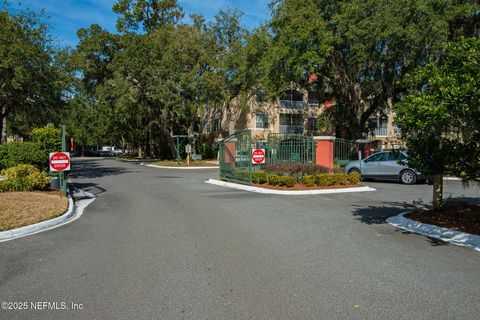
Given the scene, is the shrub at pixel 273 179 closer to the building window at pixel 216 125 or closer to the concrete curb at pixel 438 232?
the concrete curb at pixel 438 232

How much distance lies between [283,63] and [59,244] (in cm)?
2095

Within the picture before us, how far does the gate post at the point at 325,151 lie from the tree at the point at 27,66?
561 inches

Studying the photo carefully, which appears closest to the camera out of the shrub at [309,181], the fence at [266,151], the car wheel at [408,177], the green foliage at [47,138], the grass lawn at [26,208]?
the grass lawn at [26,208]

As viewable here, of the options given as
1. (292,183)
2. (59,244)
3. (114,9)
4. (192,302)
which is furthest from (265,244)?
(114,9)

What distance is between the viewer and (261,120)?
46.9 meters

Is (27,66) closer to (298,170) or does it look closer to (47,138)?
(47,138)

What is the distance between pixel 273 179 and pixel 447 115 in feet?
32.7

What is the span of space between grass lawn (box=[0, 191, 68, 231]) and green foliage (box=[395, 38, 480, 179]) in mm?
8219

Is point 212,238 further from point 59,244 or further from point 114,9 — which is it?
point 114,9

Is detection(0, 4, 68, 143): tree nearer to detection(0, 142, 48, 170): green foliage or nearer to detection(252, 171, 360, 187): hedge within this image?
detection(0, 142, 48, 170): green foliage

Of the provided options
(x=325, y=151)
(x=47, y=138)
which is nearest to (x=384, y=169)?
(x=325, y=151)

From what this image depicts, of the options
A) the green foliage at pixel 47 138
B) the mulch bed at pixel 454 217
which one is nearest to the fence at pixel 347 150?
the mulch bed at pixel 454 217

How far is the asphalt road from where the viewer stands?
4.20 metres

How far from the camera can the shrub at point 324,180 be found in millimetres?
15664
